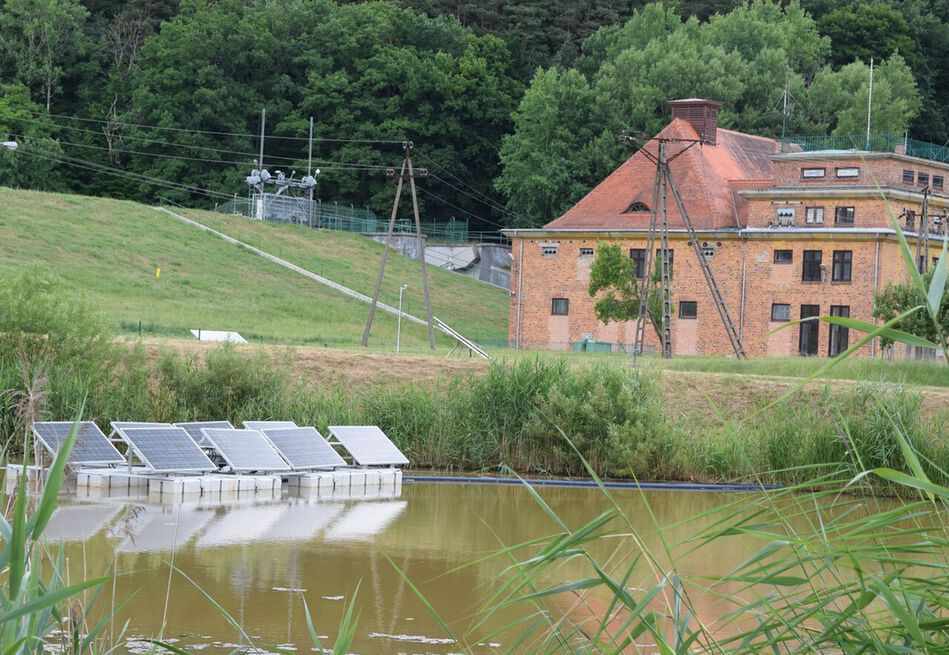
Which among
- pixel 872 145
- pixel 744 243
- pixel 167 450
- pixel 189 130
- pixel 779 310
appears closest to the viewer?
pixel 167 450

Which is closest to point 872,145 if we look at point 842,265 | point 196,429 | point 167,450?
point 842,265

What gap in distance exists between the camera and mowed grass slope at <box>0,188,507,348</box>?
42.7 meters

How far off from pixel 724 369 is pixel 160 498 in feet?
58.3

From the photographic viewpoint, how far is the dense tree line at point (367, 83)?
6300 centimetres

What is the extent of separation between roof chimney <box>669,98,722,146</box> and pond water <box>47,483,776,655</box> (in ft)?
108

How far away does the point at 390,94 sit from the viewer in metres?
71.6

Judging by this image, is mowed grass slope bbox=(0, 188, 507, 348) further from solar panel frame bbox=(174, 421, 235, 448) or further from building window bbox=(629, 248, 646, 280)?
solar panel frame bbox=(174, 421, 235, 448)

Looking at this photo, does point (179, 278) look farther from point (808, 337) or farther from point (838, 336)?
point (838, 336)

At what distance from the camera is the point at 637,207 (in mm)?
49312

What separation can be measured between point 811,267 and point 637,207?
21.8 feet

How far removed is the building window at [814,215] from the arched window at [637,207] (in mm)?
5814

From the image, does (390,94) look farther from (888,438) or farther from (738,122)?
(888,438)

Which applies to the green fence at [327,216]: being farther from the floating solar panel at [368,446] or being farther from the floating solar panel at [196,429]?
the floating solar panel at [196,429]

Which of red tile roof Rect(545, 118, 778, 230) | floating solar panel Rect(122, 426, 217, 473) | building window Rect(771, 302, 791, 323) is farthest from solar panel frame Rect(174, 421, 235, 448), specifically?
red tile roof Rect(545, 118, 778, 230)
